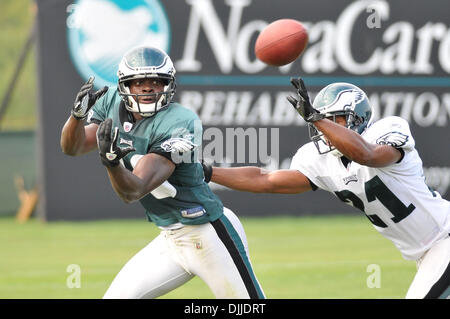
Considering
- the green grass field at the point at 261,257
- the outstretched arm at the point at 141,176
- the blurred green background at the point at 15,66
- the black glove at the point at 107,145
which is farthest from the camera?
the blurred green background at the point at 15,66

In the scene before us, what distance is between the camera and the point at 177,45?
1298 cm

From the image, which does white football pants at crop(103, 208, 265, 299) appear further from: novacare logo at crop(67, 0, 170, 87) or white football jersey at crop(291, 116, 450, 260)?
novacare logo at crop(67, 0, 170, 87)

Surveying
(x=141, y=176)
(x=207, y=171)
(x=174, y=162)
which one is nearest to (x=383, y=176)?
(x=207, y=171)

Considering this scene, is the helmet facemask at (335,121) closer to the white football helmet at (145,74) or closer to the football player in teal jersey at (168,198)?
the football player in teal jersey at (168,198)

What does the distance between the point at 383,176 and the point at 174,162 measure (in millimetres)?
1313

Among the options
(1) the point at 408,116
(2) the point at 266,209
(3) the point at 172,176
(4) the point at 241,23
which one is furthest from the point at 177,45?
(3) the point at 172,176

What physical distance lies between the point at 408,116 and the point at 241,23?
2.99 m

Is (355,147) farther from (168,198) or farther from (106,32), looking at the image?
(106,32)

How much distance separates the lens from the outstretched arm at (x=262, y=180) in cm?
575

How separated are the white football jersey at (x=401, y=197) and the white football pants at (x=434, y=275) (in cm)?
6

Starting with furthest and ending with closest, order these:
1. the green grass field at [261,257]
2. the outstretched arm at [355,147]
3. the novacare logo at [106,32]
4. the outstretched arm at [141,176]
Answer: the novacare logo at [106,32] < the green grass field at [261,257] < the outstretched arm at [355,147] < the outstretched arm at [141,176]

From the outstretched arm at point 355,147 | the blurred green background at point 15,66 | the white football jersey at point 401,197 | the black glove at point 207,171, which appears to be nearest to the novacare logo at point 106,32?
the blurred green background at point 15,66

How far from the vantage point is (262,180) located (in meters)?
5.92
